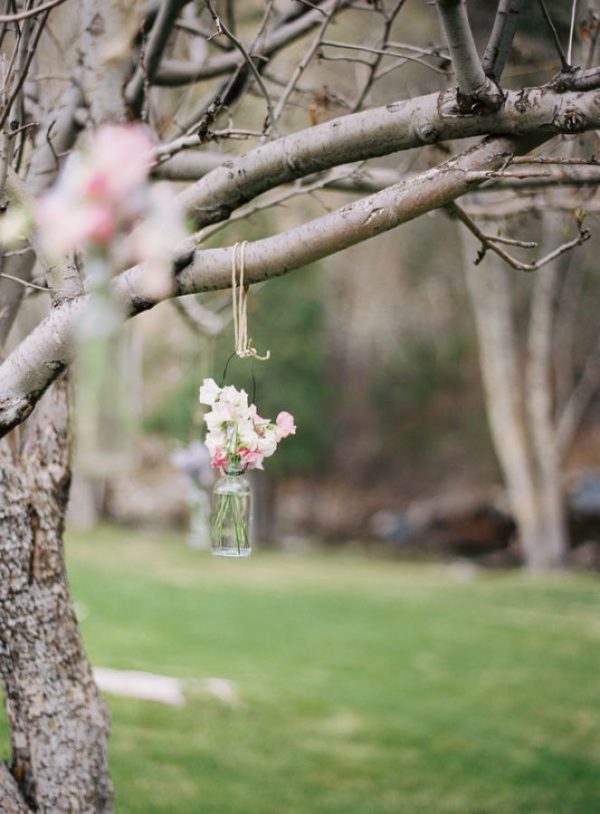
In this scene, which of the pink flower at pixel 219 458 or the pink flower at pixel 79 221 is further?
the pink flower at pixel 219 458

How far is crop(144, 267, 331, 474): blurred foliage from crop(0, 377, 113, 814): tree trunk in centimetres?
1441

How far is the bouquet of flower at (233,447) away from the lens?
2803mm

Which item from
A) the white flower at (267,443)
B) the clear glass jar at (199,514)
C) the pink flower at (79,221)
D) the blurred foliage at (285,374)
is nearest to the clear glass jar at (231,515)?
the white flower at (267,443)

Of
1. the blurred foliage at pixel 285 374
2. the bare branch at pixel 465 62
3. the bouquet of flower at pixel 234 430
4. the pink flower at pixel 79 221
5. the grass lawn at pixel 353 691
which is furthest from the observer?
the blurred foliage at pixel 285 374

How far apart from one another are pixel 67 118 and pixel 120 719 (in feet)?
11.3

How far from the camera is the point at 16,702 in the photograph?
301cm

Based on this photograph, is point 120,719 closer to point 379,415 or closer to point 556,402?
point 556,402

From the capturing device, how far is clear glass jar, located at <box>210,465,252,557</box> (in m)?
3.00

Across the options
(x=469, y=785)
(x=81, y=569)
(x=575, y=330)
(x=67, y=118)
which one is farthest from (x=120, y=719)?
(x=575, y=330)

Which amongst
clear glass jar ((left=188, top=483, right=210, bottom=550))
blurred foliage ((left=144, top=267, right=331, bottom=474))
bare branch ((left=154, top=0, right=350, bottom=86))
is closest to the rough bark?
blurred foliage ((left=144, top=267, right=331, bottom=474))

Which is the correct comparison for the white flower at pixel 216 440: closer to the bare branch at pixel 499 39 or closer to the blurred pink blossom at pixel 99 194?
the blurred pink blossom at pixel 99 194

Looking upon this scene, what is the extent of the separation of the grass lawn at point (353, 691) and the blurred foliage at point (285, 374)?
475 centimetres

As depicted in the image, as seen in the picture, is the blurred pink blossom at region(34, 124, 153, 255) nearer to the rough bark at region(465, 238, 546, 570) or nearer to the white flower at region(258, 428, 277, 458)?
the white flower at region(258, 428, 277, 458)

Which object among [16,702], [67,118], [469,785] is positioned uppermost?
[67,118]
